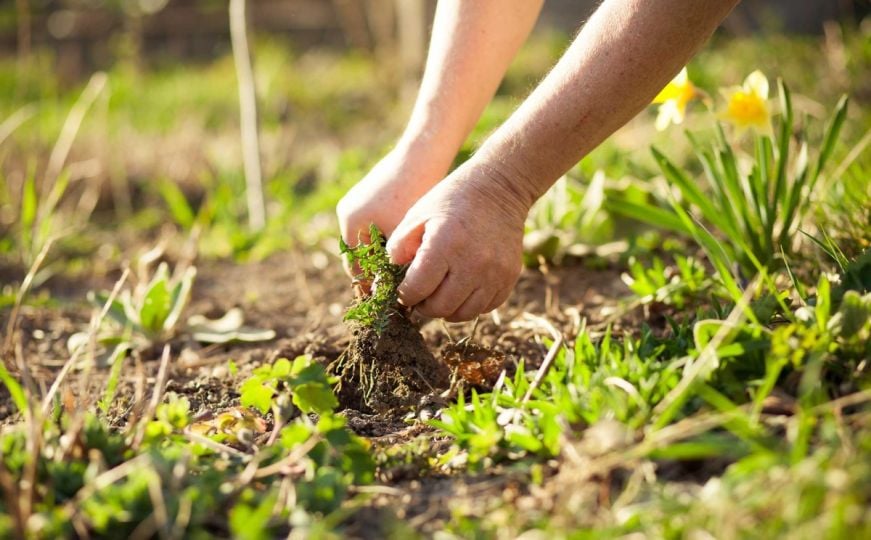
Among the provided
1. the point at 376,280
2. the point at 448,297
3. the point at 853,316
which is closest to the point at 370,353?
the point at 376,280

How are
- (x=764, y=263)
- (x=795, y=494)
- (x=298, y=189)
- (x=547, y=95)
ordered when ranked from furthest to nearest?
(x=298, y=189)
(x=764, y=263)
(x=547, y=95)
(x=795, y=494)

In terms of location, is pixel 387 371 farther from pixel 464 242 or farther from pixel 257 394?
pixel 464 242

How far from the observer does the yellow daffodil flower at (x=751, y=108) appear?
2.05m

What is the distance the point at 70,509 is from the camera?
1.14 meters

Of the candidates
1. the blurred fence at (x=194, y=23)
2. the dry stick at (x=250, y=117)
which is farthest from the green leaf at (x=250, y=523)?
the blurred fence at (x=194, y=23)

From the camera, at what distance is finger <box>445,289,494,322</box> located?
1.59m

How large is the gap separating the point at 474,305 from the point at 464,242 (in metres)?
0.14

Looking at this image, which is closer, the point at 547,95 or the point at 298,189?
the point at 547,95

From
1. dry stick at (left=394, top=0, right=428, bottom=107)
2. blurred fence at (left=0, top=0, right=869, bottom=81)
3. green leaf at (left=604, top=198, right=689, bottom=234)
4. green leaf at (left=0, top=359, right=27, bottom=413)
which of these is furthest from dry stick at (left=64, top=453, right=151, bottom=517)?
blurred fence at (left=0, top=0, right=869, bottom=81)

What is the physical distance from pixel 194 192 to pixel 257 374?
341cm

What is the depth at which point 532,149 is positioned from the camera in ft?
5.05

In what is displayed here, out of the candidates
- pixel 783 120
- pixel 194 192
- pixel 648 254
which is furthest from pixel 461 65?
pixel 194 192

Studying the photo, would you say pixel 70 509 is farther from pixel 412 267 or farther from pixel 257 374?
pixel 412 267

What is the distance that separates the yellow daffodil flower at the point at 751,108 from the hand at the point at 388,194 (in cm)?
76
